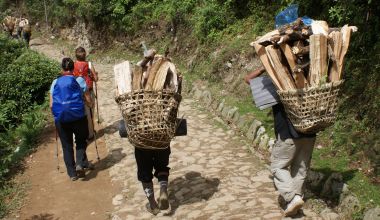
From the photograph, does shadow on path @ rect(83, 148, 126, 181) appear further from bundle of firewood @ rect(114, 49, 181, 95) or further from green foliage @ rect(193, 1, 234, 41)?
green foliage @ rect(193, 1, 234, 41)

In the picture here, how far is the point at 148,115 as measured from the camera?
512 centimetres

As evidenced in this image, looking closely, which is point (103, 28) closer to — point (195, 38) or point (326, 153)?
point (195, 38)

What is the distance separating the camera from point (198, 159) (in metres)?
7.90

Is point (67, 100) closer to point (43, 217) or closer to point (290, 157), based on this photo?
point (43, 217)

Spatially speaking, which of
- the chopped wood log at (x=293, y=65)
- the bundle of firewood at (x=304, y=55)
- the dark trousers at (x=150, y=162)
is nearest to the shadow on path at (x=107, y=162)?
the dark trousers at (x=150, y=162)

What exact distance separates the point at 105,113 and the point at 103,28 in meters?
10.5

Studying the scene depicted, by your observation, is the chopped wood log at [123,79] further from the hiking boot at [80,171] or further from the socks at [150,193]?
the hiking boot at [80,171]

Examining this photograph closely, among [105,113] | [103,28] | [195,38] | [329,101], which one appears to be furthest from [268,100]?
[103,28]

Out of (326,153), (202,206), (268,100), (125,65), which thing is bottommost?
(202,206)

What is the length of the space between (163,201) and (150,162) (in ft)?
1.78

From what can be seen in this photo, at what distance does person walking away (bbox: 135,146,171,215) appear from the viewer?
569 centimetres

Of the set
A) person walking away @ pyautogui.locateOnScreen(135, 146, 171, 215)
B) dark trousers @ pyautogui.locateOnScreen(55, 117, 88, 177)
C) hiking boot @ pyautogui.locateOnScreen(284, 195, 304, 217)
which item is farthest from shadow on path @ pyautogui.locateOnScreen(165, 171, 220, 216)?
dark trousers @ pyautogui.locateOnScreen(55, 117, 88, 177)

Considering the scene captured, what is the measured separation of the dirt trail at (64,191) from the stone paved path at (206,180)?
19 centimetres

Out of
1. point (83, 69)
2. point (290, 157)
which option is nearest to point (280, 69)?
point (290, 157)
